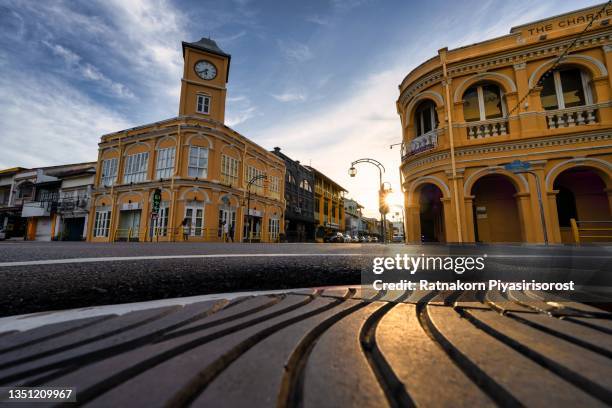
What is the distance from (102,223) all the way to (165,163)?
21.8 feet

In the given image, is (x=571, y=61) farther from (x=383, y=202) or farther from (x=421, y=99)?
(x=383, y=202)

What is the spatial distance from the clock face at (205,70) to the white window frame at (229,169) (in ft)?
22.7

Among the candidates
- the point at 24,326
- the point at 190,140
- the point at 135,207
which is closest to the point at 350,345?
the point at 24,326

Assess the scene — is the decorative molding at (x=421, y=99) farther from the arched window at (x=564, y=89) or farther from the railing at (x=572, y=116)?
the railing at (x=572, y=116)

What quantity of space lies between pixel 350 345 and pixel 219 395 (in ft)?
1.15

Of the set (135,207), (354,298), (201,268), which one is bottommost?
(354,298)

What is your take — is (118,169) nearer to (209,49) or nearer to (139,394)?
(209,49)

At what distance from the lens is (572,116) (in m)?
7.29

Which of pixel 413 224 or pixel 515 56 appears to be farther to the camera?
pixel 413 224

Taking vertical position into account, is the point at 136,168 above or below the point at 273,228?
above

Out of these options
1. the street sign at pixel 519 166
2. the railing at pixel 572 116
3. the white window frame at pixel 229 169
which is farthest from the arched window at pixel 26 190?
the railing at pixel 572 116

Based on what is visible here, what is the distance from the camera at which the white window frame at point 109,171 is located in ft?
61.8

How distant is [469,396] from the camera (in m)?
0.46

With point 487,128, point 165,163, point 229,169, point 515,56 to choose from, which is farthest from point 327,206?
point 515,56
